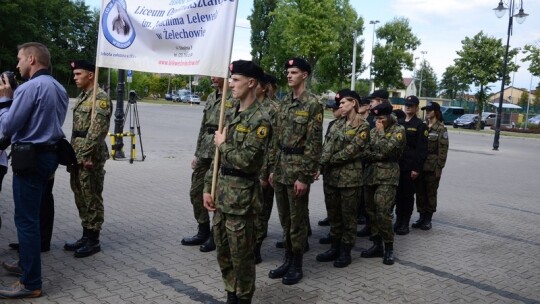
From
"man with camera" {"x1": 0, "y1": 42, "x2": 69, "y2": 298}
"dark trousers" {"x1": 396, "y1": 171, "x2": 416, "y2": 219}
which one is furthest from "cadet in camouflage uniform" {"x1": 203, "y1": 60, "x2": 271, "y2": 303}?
"dark trousers" {"x1": 396, "y1": 171, "x2": 416, "y2": 219}

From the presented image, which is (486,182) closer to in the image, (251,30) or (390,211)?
(390,211)

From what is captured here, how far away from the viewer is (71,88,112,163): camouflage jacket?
195 inches

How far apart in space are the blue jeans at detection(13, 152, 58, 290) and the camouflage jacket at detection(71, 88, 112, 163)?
33.3 inches

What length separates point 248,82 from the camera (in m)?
3.72

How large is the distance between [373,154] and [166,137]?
13.6 m

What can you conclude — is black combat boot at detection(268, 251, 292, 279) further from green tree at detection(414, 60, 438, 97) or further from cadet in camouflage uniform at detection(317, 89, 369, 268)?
green tree at detection(414, 60, 438, 97)

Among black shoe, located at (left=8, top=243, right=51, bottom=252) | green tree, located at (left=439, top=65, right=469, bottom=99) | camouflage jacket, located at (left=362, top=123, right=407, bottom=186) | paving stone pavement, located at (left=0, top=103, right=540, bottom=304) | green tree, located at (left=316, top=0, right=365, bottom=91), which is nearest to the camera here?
paving stone pavement, located at (left=0, top=103, right=540, bottom=304)

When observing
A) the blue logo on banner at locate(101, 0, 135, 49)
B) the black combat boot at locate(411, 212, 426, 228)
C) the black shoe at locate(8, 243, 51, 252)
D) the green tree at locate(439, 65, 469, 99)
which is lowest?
the black shoe at locate(8, 243, 51, 252)

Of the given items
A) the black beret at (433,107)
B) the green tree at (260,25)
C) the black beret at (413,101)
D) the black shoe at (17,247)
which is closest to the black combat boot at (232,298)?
the black shoe at (17,247)

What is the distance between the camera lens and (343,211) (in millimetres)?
5301

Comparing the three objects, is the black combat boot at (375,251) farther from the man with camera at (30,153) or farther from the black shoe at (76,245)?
the man with camera at (30,153)

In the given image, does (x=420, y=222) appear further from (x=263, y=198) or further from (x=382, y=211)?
(x=263, y=198)

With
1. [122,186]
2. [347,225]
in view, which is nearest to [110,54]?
[347,225]

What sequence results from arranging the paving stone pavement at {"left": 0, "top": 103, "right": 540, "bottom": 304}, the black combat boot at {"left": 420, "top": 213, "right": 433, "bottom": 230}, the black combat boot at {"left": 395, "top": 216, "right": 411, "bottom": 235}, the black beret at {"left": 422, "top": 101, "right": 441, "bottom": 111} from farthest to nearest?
1. the black beret at {"left": 422, "top": 101, "right": 441, "bottom": 111}
2. the black combat boot at {"left": 420, "top": 213, "right": 433, "bottom": 230}
3. the black combat boot at {"left": 395, "top": 216, "right": 411, "bottom": 235}
4. the paving stone pavement at {"left": 0, "top": 103, "right": 540, "bottom": 304}
